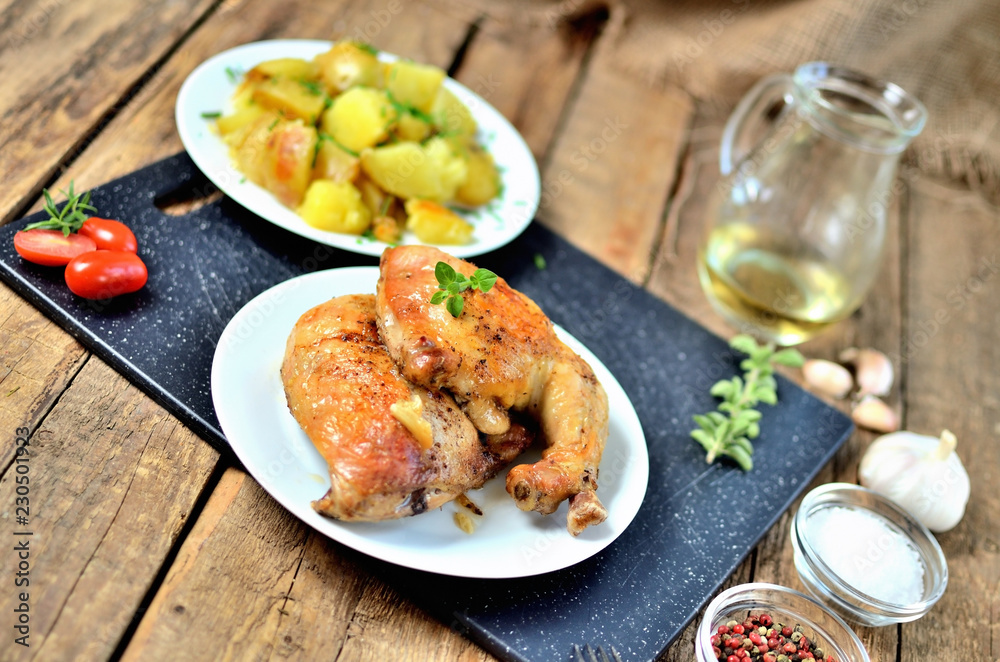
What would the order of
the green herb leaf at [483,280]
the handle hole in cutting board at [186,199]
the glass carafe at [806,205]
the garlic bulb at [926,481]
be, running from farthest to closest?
the glass carafe at [806,205], the handle hole in cutting board at [186,199], the garlic bulb at [926,481], the green herb leaf at [483,280]

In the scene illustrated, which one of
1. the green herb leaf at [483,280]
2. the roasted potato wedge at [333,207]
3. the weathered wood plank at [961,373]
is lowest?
the weathered wood plank at [961,373]

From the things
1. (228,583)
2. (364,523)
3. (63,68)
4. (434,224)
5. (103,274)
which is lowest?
(228,583)

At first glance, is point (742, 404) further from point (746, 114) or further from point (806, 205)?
point (746, 114)

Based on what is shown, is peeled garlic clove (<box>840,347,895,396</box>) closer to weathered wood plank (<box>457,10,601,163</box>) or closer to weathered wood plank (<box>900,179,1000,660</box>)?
weathered wood plank (<box>900,179,1000,660</box>)

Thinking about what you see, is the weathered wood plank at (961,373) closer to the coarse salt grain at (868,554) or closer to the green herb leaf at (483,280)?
the coarse salt grain at (868,554)

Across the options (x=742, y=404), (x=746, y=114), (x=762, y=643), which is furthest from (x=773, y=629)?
(x=746, y=114)

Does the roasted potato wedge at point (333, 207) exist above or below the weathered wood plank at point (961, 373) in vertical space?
above

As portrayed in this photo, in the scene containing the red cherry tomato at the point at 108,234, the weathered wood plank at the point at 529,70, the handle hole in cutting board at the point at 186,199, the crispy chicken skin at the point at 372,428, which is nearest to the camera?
the crispy chicken skin at the point at 372,428

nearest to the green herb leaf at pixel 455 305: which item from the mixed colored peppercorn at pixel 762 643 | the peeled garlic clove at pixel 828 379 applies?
the mixed colored peppercorn at pixel 762 643
